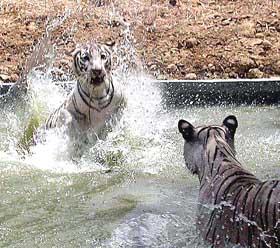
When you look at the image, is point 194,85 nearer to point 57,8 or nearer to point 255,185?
point 57,8

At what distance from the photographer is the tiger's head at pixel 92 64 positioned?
606 cm

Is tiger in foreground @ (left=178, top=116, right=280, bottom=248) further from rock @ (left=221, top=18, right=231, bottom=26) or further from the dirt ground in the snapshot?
rock @ (left=221, top=18, right=231, bottom=26)

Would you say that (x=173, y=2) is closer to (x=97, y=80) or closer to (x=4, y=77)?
(x=4, y=77)

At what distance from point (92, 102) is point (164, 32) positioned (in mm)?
4863

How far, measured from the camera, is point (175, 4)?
39.8ft

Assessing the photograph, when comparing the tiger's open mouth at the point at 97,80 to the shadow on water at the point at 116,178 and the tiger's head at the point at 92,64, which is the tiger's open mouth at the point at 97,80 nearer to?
the tiger's head at the point at 92,64

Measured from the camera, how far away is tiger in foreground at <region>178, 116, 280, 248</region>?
3.19m

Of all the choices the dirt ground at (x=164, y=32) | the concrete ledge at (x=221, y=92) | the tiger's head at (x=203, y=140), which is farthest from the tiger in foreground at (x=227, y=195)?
the dirt ground at (x=164, y=32)

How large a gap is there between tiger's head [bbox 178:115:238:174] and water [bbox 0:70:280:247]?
0.40 meters

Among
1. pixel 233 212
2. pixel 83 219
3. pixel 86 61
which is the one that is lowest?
pixel 83 219

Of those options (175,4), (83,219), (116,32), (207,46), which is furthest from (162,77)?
(83,219)

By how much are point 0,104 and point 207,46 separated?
3.23m

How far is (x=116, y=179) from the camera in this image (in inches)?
215

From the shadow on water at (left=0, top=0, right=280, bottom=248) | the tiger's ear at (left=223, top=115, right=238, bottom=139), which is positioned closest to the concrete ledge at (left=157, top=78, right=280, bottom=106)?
the shadow on water at (left=0, top=0, right=280, bottom=248)
